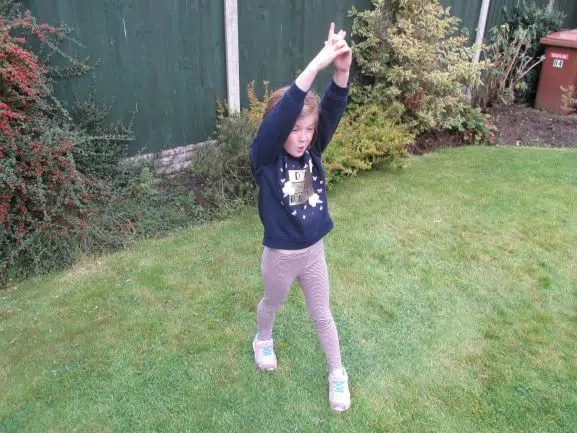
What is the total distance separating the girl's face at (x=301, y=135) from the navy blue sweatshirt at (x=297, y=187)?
Result: 4cm

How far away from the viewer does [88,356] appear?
112 inches

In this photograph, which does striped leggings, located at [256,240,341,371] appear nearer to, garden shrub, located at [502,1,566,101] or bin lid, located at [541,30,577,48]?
garden shrub, located at [502,1,566,101]

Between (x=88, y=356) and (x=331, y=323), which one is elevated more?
(x=331, y=323)

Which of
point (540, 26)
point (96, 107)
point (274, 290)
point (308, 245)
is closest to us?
point (308, 245)

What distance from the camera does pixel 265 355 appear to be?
2.77m

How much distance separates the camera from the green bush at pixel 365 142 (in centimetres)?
502

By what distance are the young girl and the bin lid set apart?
7245 mm

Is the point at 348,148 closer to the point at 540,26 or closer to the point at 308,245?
the point at 308,245

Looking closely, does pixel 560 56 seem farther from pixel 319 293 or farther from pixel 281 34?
pixel 319 293

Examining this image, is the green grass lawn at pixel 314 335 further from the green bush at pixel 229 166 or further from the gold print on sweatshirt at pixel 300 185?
the gold print on sweatshirt at pixel 300 185

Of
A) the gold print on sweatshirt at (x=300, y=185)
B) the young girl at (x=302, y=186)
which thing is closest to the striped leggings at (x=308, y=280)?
the young girl at (x=302, y=186)

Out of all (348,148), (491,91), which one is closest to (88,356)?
(348,148)

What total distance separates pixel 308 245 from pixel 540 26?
800 cm

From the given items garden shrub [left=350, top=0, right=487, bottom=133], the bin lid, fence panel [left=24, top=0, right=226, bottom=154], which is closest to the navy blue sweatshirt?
fence panel [left=24, top=0, right=226, bottom=154]
